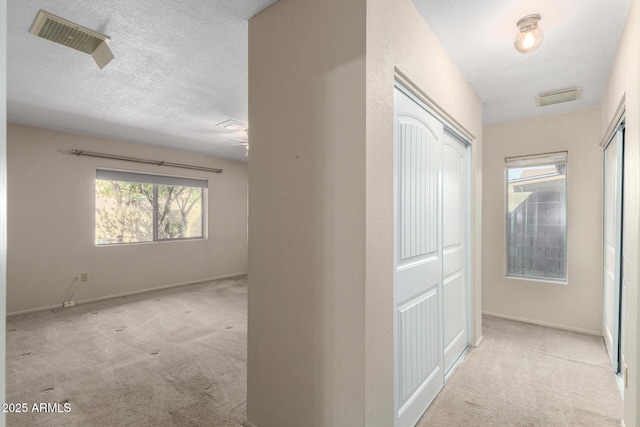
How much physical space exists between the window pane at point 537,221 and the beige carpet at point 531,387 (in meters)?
0.83

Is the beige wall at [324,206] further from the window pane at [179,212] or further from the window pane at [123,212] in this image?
the window pane at [179,212]

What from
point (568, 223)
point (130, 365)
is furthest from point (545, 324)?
point (130, 365)

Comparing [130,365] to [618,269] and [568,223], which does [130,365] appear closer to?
[618,269]

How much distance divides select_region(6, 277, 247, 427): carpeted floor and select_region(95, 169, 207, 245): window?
1.30m

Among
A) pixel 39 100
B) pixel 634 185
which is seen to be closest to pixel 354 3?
pixel 634 185

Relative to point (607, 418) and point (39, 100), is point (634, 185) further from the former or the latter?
point (39, 100)

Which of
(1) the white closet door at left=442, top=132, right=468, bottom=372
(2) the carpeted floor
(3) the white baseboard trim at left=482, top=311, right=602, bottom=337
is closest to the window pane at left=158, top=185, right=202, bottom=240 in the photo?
(2) the carpeted floor

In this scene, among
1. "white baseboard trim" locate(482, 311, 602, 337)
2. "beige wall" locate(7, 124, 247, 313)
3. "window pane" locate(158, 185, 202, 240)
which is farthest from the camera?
"window pane" locate(158, 185, 202, 240)

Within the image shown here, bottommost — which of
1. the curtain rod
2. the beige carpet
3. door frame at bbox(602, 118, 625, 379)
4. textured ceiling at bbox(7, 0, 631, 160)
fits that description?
the beige carpet

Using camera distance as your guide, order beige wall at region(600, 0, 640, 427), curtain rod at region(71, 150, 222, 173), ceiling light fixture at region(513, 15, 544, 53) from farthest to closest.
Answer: curtain rod at region(71, 150, 222, 173), ceiling light fixture at region(513, 15, 544, 53), beige wall at region(600, 0, 640, 427)

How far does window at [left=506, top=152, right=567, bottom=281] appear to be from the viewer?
3.58 m

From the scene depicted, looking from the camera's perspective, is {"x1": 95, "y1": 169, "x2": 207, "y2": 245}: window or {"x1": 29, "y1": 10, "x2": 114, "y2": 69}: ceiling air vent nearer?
{"x1": 29, "y1": 10, "x2": 114, "y2": 69}: ceiling air vent

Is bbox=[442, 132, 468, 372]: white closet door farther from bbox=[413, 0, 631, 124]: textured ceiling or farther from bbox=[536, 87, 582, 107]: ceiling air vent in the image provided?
bbox=[536, 87, 582, 107]: ceiling air vent

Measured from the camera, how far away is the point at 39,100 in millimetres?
3139
